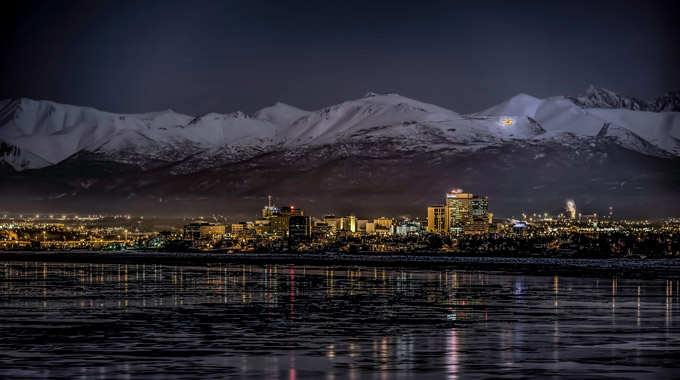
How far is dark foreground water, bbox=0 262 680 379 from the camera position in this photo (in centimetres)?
3316

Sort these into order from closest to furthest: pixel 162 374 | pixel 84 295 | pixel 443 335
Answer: pixel 162 374, pixel 443 335, pixel 84 295

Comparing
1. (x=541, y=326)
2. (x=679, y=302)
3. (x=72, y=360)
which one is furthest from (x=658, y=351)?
(x=679, y=302)

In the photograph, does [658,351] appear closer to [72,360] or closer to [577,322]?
[577,322]

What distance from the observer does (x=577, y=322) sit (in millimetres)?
49125

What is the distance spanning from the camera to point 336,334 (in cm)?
4341

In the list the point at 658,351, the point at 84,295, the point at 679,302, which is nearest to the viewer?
the point at 658,351

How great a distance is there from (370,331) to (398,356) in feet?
27.4

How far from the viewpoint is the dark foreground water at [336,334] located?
3316cm

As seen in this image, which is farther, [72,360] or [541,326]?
[541,326]

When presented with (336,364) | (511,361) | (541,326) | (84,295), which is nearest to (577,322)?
(541,326)

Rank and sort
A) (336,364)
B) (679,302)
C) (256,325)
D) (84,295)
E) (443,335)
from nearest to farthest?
(336,364)
(443,335)
(256,325)
(679,302)
(84,295)

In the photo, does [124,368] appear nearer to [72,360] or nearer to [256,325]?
[72,360]

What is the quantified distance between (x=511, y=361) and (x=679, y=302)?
105 ft

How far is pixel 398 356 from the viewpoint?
119ft
